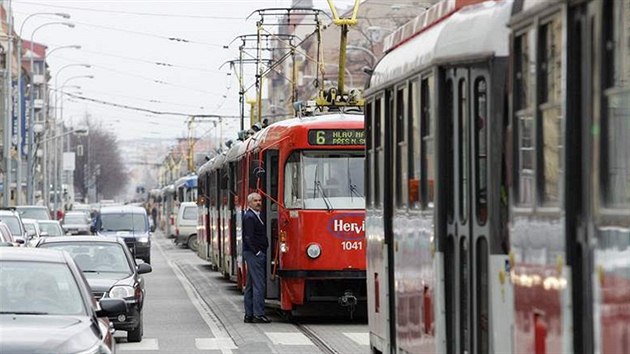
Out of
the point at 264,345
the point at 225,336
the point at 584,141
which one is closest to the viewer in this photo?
the point at 584,141

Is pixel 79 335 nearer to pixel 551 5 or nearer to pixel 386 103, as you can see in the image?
pixel 386 103

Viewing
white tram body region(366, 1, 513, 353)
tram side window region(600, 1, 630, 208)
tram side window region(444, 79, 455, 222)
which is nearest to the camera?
tram side window region(600, 1, 630, 208)

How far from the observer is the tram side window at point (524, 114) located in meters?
8.70

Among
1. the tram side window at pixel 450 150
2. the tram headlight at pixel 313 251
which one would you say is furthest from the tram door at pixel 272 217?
the tram side window at pixel 450 150

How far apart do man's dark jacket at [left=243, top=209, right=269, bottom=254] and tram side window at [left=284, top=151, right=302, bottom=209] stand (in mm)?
491

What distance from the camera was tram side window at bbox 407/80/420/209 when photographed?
11.8 m

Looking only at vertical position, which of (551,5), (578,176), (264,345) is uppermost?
(551,5)

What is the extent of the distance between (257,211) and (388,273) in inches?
391

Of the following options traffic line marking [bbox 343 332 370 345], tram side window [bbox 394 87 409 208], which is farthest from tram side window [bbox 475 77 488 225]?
traffic line marking [bbox 343 332 370 345]

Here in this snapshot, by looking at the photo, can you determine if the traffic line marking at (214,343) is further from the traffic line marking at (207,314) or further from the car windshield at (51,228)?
the car windshield at (51,228)

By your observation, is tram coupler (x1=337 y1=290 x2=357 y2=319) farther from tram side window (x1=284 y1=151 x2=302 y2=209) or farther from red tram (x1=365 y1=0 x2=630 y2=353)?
red tram (x1=365 y1=0 x2=630 y2=353)

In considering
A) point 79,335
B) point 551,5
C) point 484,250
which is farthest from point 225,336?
point 551,5

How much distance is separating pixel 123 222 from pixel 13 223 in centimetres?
1117

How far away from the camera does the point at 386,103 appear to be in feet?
44.6
